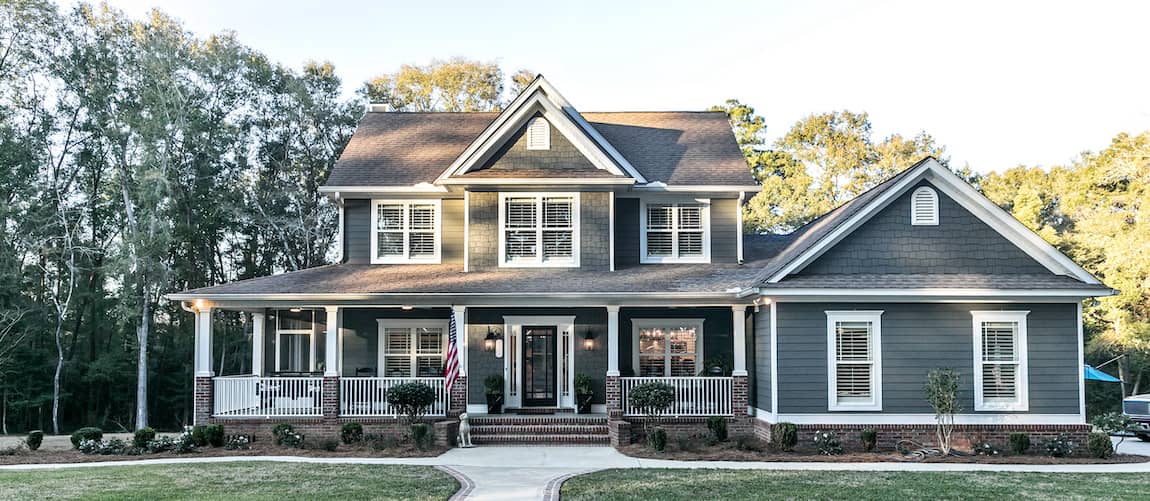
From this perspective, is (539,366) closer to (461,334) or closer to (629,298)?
(461,334)

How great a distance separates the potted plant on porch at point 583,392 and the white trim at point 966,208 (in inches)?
183

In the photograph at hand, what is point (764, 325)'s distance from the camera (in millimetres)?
17000

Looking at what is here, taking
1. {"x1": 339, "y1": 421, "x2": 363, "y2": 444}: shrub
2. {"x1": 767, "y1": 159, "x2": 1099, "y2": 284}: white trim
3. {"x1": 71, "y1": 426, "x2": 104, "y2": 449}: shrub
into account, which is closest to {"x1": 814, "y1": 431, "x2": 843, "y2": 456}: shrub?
Result: {"x1": 767, "y1": 159, "x2": 1099, "y2": 284}: white trim

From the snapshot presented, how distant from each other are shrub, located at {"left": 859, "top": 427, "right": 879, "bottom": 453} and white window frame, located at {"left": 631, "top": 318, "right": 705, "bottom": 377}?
14.9 feet

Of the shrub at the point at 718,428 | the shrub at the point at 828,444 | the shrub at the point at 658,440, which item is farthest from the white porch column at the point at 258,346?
the shrub at the point at 828,444

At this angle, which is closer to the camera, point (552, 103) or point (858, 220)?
point (858, 220)

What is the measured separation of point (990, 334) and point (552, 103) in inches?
380

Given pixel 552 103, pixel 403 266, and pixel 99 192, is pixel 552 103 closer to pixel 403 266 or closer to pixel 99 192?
pixel 403 266

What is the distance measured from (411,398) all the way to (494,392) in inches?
87.0

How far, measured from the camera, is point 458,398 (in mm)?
17391

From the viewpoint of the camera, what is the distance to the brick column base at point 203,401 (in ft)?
56.7

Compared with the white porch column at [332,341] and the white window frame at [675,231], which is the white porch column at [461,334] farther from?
the white window frame at [675,231]

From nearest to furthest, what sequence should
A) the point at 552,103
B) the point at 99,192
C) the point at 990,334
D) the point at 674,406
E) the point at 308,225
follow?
1. the point at 990,334
2. the point at 674,406
3. the point at 552,103
4. the point at 99,192
5. the point at 308,225

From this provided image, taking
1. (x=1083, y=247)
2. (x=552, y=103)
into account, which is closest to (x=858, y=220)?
(x=552, y=103)
